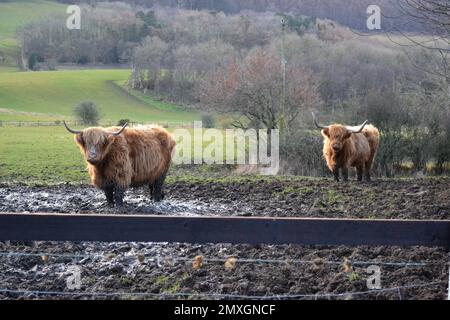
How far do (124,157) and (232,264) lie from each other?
5.04 m

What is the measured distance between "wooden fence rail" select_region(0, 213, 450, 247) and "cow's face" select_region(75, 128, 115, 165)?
6435mm

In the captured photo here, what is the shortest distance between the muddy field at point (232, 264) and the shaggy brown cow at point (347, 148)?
3892mm

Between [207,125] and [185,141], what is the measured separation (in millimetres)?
6377

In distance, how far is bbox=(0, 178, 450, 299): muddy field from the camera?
6.28 metres

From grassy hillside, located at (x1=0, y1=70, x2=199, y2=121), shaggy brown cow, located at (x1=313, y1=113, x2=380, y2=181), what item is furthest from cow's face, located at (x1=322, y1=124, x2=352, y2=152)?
grassy hillside, located at (x1=0, y1=70, x2=199, y2=121)

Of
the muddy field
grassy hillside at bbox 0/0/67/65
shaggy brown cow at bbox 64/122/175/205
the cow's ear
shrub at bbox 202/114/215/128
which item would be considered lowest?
shrub at bbox 202/114/215/128

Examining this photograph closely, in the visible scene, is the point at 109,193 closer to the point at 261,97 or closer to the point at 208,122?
the point at 261,97

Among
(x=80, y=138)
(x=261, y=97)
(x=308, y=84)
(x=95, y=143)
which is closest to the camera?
(x=95, y=143)

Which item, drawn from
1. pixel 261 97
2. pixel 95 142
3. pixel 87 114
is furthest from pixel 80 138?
pixel 87 114

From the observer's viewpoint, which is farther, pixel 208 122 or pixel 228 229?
pixel 208 122

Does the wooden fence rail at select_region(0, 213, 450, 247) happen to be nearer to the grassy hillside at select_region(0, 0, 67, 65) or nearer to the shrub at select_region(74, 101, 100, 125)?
the shrub at select_region(74, 101, 100, 125)

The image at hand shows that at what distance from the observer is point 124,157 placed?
457 inches
